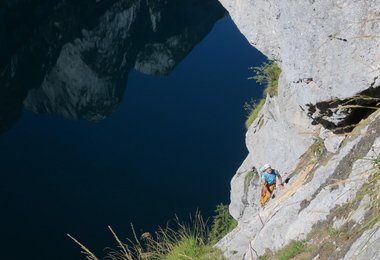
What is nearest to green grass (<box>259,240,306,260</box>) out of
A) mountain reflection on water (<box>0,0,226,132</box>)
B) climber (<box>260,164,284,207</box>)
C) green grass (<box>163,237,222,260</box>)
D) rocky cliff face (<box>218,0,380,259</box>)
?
rocky cliff face (<box>218,0,380,259</box>)

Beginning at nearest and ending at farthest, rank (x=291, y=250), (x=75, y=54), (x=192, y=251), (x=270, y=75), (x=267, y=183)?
(x=291, y=250) < (x=192, y=251) < (x=267, y=183) < (x=270, y=75) < (x=75, y=54)

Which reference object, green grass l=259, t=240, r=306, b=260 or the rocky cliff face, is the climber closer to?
the rocky cliff face

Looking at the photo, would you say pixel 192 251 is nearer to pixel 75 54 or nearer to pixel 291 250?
pixel 291 250

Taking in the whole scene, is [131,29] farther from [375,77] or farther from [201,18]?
[375,77]

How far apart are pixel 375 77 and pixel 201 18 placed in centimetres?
5108

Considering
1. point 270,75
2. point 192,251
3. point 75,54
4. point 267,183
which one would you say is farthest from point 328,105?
point 75,54

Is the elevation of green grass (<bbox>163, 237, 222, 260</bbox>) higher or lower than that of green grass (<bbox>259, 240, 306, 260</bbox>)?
higher

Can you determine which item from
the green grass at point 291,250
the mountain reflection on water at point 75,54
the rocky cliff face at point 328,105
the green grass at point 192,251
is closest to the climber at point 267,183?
the rocky cliff face at point 328,105

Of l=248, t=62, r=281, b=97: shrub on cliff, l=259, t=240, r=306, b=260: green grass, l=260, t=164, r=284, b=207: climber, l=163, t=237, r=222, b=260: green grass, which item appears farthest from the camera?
l=248, t=62, r=281, b=97: shrub on cliff

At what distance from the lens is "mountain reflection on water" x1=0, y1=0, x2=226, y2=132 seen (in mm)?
41719

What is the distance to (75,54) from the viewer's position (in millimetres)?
44500

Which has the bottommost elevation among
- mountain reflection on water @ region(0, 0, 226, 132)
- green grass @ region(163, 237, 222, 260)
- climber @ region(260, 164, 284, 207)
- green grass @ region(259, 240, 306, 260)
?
climber @ region(260, 164, 284, 207)

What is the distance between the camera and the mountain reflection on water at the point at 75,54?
4172 centimetres

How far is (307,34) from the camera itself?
8.20 m
